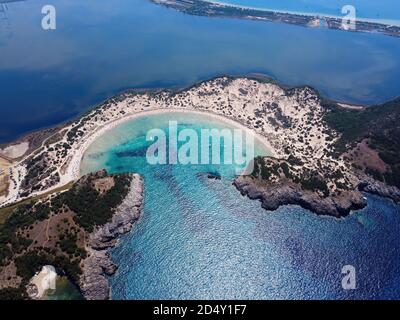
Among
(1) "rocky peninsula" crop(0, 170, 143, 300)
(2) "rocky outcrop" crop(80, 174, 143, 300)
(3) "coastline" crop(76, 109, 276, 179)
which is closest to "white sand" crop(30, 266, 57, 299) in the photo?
(1) "rocky peninsula" crop(0, 170, 143, 300)

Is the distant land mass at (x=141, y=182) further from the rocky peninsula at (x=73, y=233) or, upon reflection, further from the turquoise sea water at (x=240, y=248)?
the turquoise sea water at (x=240, y=248)

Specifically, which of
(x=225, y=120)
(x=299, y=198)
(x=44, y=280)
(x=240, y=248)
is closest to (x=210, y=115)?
(x=225, y=120)

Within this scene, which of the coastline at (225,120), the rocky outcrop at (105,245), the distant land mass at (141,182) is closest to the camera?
the rocky outcrop at (105,245)

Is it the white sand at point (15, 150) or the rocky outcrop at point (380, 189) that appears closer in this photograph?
the rocky outcrop at point (380, 189)

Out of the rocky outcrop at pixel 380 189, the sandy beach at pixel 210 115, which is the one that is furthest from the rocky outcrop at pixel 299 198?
the sandy beach at pixel 210 115

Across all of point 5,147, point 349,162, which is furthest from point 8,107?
point 349,162

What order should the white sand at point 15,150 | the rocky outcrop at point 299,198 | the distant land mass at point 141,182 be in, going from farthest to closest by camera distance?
the white sand at point 15,150 < the rocky outcrop at point 299,198 < the distant land mass at point 141,182

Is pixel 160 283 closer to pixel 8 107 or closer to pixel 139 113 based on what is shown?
pixel 139 113
